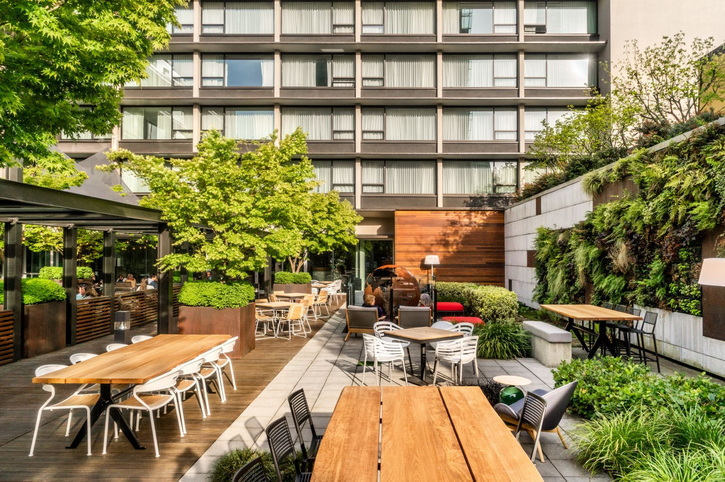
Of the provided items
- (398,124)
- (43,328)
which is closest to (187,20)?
(398,124)

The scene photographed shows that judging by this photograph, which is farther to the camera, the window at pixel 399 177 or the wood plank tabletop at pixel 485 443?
the window at pixel 399 177

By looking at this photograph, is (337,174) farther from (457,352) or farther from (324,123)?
(457,352)

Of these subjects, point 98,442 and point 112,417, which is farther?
point 98,442

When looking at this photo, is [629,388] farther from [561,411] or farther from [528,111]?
[528,111]

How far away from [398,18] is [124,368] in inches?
911

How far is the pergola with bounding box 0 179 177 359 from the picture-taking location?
6.84 m

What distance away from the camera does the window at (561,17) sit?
23156mm

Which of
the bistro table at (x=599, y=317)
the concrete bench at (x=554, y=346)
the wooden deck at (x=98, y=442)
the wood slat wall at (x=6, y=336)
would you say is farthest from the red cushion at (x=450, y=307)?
the wood slat wall at (x=6, y=336)

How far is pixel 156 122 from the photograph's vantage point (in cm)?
2392

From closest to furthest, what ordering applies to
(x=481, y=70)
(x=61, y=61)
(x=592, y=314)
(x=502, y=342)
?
(x=61, y=61)
(x=592, y=314)
(x=502, y=342)
(x=481, y=70)

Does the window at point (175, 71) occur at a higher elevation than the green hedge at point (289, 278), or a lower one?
higher

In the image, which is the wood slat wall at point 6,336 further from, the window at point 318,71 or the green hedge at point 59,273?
the window at point 318,71

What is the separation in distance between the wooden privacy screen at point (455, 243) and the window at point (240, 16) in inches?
490

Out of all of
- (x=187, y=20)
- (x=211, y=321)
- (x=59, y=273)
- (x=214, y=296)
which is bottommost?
(x=211, y=321)
